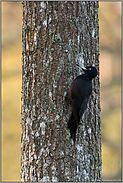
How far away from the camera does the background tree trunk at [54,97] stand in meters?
2.37

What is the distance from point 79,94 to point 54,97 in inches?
13.9

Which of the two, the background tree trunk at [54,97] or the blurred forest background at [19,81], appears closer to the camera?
the background tree trunk at [54,97]

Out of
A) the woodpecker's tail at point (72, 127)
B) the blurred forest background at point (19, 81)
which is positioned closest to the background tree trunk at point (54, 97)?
the woodpecker's tail at point (72, 127)

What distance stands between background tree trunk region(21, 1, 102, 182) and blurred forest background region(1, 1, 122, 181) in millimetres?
5051

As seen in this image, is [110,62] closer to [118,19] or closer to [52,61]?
[118,19]

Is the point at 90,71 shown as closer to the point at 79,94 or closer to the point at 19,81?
the point at 79,94

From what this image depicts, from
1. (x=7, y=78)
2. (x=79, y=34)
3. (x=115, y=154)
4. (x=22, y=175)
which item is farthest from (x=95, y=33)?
(x=7, y=78)

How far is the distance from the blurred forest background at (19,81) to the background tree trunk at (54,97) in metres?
5.05

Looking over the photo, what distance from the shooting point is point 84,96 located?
2.57 metres

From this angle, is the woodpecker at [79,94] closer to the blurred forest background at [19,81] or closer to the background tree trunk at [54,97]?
Result: the background tree trunk at [54,97]

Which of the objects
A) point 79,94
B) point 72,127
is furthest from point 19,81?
point 72,127

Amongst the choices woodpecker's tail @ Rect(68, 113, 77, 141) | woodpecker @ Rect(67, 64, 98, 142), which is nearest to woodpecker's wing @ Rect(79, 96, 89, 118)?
woodpecker @ Rect(67, 64, 98, 142)

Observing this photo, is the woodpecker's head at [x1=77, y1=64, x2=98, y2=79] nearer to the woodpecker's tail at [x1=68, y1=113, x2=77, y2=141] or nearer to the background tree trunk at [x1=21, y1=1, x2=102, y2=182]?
the background tree trunk at [x1=21, y1=1, x2=102, y2=182]

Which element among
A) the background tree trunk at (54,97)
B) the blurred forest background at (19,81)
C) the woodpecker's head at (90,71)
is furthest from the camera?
the blurred forest background at (19,81)
